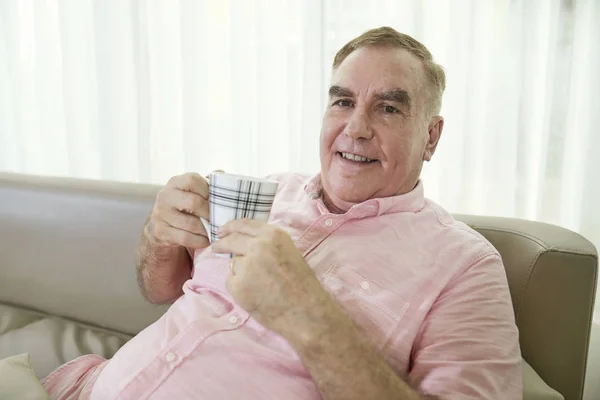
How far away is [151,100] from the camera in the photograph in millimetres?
2195

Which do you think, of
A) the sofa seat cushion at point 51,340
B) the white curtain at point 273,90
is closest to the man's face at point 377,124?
the white curtain at point 273,90

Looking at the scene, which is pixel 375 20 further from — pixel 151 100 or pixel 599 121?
pixel 151 100

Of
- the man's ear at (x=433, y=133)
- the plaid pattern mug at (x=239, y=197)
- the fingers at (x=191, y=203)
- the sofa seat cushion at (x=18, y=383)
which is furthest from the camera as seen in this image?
the man's ear at (x=433, y=133)

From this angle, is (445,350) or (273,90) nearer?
(445,350)

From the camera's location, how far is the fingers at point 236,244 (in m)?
0.76

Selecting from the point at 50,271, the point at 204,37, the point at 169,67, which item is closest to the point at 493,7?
the point at 204,37

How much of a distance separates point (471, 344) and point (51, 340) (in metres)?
1.14

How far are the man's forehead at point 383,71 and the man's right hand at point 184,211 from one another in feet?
1.46

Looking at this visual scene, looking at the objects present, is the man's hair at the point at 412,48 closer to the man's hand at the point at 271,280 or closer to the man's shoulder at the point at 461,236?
the man's shoulder at the point at 461,236

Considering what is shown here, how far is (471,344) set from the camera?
0.90m

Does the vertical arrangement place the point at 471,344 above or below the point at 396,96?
below

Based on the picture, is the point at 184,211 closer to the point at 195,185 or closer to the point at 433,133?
the point at 195,185

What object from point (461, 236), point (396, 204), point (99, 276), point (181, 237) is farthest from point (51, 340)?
point (461, 236)

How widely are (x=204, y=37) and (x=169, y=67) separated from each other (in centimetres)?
20
